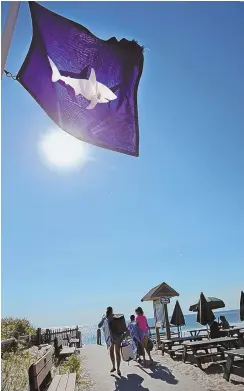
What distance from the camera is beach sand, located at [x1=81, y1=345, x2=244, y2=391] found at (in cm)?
658

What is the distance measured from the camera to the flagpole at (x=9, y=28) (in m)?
2.90

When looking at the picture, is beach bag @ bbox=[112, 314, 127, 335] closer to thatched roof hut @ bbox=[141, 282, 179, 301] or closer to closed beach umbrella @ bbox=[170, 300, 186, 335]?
thatched roof hut @ bbox=[141, 282, 179, 301]

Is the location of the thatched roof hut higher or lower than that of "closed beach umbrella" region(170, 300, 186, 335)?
higher

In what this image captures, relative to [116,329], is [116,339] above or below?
below

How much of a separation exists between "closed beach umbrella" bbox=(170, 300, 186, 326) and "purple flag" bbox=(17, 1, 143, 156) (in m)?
13.6

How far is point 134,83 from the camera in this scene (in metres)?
4.34

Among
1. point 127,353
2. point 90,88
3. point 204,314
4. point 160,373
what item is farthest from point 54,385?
point 204,314

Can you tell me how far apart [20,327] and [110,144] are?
63.9 feet

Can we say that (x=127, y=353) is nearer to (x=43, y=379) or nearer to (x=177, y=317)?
(x=43, y=379)

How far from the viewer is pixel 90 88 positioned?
3.93 meters

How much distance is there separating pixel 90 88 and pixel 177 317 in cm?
1447

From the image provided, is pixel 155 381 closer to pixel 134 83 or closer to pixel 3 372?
pixel 3 372

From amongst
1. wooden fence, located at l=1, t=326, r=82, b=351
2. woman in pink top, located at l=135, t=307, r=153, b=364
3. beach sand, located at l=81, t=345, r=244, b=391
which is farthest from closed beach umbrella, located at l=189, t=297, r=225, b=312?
wooden fence, located at l=1, t=326, r=82, b=351

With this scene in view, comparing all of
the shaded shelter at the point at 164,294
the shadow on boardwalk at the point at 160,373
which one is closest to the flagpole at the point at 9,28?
the shadow on boardwalk at the point at 160,373
